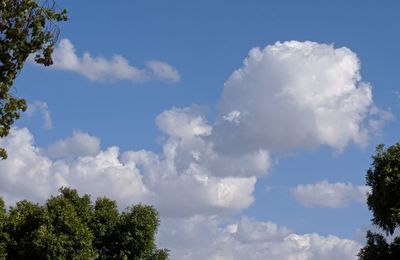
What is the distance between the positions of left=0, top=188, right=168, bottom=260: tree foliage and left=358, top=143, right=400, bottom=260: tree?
2133 centimetres

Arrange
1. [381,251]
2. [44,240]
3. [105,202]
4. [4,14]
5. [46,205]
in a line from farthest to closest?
[105,202] → [46,205] → [44,240] → [381,251] → [4,14]

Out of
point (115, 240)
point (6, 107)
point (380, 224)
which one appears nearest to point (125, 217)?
point (115, 240)

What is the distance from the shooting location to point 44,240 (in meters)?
54.0

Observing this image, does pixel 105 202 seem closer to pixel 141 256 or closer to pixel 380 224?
pixel 141 256

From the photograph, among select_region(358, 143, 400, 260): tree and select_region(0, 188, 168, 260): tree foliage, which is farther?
select_region(0, 188, 168, 260): tree foliage

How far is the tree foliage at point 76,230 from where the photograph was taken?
2168 inches

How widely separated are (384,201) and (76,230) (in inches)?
997

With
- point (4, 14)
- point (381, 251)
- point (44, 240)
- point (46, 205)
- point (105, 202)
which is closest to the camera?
point (4, 14)

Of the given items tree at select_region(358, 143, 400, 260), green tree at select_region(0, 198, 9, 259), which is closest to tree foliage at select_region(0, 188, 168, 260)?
green tree at select_region(0, 198, 9, 259)

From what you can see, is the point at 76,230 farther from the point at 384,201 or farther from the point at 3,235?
the point at 384,201

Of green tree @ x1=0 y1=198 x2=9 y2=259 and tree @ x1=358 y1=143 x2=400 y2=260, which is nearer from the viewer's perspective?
tree @ x1=358 y1=143 x2=400 y2=260

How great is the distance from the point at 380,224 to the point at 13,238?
3001 centimetres

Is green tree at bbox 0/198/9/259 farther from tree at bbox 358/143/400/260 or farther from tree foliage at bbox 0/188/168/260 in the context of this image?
tree at bbox 358/143/400/260

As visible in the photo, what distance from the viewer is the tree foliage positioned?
55062 millimetres
